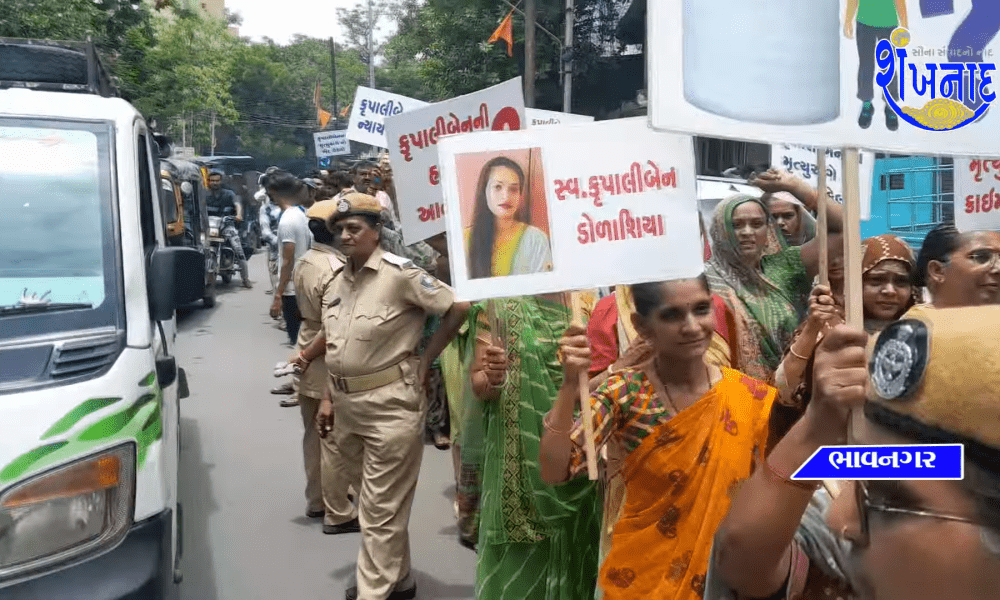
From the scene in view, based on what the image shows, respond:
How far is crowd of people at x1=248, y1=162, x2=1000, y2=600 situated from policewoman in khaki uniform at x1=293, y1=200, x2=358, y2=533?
13 mm

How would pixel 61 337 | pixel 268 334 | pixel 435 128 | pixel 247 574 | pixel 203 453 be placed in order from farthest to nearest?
pixel 268 334
pixel 203 453
pixel 247 574
pixel 435 128
pixel 61 337

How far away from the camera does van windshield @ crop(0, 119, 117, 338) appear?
111 inches

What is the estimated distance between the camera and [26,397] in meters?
2.44

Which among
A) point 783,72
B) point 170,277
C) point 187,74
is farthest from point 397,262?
point 187,74

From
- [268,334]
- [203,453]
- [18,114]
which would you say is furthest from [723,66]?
[268,334]

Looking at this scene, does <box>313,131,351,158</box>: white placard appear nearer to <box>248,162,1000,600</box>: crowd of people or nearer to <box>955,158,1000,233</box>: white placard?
<box>248,162,1000,600</box>: crowd of people

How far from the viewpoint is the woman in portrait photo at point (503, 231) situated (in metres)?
2.39

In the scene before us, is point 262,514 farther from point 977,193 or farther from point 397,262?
point 977,193

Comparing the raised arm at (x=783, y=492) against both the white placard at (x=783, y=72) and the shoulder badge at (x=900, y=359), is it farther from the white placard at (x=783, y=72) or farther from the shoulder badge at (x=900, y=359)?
the white placard at (x=783, y=72)

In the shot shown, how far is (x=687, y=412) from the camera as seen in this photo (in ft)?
7.11

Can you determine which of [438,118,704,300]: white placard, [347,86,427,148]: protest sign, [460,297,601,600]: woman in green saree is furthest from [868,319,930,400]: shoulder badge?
[347,86,427,148]: protest sign

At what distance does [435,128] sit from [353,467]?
1.66 meters

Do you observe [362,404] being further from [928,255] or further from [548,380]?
[928,255]

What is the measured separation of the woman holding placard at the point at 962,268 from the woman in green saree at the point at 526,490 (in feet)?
4.22
